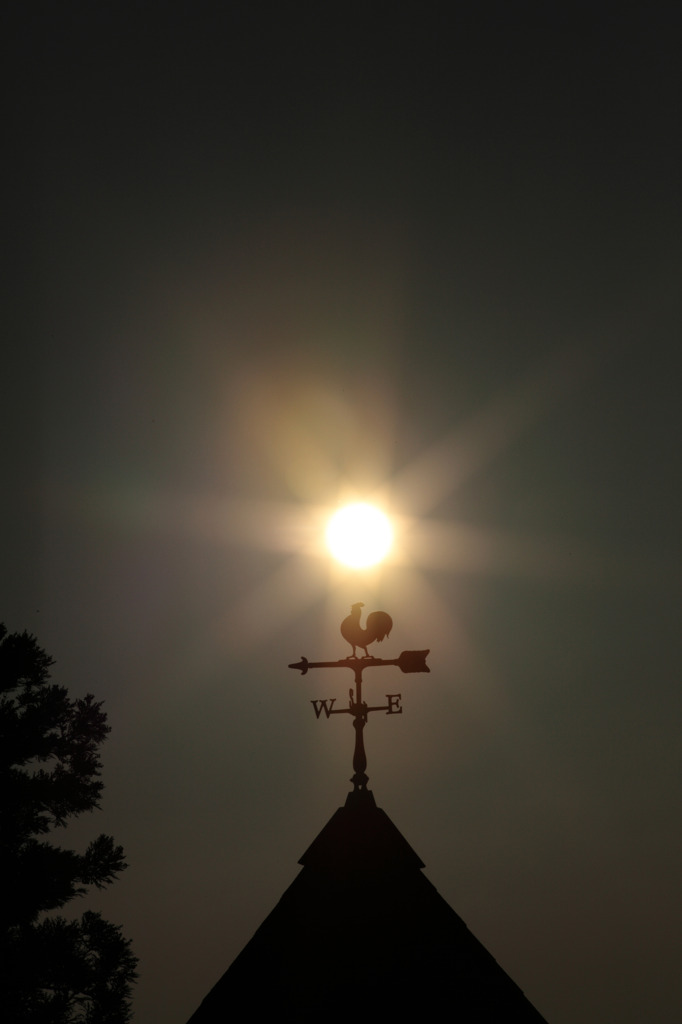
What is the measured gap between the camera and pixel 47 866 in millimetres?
9836

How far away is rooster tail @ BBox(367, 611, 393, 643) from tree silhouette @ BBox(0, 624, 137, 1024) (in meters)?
6.10

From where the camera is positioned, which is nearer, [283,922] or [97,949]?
[283,922]

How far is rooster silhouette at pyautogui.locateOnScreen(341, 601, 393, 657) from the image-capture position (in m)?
5.30

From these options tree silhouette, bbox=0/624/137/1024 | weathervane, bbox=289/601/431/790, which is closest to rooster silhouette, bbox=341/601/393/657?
weathervane, bbox=289/601/431/790

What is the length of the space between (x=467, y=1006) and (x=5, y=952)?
286 inches

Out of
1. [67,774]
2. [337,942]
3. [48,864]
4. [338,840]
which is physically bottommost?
[337,942]

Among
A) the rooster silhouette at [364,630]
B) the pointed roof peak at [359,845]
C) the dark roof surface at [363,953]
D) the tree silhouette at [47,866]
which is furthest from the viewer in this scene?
the tree silhouette at [47,866]

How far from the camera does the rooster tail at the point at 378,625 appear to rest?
530cm

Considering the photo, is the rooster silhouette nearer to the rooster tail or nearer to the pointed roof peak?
the rooster tail

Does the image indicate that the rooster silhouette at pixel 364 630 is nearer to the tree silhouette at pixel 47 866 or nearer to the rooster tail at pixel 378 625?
the rooster tail at pixel 378 625

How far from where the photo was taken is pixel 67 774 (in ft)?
35.3

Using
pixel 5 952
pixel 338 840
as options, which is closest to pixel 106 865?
pixel 5 952

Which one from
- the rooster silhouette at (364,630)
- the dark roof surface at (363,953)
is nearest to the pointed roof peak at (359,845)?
the dark roof surface at (363,953)

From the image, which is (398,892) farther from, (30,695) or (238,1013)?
(30,695)
